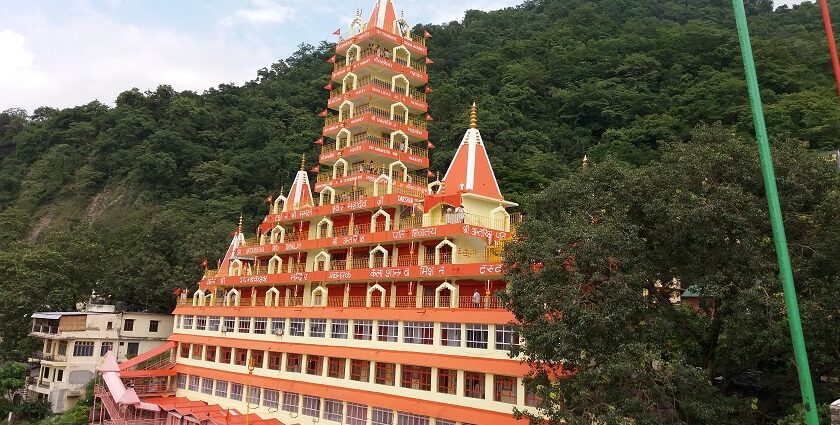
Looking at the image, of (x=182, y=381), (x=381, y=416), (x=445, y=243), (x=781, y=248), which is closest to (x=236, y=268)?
(x=182, y=381)

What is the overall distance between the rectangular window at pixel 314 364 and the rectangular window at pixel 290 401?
1342 mm

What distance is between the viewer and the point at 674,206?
1569 cm

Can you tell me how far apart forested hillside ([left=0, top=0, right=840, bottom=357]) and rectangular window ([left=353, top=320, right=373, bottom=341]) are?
68.9 ft

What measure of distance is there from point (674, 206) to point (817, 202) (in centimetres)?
371

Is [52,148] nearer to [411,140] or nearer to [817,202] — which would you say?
[411,140]

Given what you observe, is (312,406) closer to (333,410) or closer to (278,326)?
(333,410)

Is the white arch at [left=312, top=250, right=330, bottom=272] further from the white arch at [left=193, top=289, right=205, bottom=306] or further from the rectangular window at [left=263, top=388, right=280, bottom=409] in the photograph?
the white arch at [left=193, top=289, right=205, bottom=306]

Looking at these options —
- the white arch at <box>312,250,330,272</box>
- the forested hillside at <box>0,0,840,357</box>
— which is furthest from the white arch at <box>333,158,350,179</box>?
the forested hillside at <box>0,0,840,357</box>

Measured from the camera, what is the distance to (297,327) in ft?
100

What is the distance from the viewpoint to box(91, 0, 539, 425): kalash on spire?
77.0 ft

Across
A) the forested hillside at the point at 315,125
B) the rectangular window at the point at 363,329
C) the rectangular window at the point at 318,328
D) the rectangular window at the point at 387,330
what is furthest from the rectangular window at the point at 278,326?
the forested hillside at the point at 315,125

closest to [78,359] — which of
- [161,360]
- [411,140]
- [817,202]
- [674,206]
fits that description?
[161,360]

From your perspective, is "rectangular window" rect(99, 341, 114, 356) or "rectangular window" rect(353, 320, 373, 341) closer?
"rectangular window" rect(353, 320, 373, 341)

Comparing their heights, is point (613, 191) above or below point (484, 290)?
above
